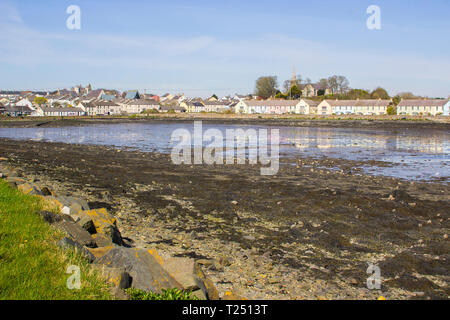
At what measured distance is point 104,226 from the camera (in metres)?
9.59

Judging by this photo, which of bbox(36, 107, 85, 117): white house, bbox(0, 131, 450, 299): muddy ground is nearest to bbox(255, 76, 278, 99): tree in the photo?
bbox(36, 107, 85, 117): white house

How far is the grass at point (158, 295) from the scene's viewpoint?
594 centimetres

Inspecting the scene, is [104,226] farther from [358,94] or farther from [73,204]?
[358,94]

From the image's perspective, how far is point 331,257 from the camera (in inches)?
387

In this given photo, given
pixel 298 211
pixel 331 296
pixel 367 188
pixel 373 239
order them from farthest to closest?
pixel 367 188, pixel 298 211, pixel 373 239, pixel 331 296

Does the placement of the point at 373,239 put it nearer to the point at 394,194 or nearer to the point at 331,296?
the point at 331,296

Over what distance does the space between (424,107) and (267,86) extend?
7418 cm

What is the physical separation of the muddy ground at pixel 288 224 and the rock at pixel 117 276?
2.29 m

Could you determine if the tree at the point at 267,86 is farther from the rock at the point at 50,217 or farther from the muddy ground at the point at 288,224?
the rock at the point at 50,217

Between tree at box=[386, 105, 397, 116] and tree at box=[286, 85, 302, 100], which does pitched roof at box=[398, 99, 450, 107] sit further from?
tree at box=[286, 85, 302, 100]

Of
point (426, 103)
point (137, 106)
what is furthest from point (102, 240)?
point (137, 106)

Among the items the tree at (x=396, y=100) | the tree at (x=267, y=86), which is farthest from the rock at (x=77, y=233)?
the tree at (x=267, y=86)

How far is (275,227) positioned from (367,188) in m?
7.63
